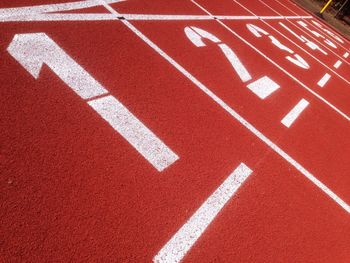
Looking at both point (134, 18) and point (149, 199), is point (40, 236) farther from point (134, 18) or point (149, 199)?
point (134, 18)

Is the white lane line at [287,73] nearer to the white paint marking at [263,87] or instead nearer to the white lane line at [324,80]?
the white lane line at [324,80]

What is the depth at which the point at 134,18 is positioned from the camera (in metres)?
6.27

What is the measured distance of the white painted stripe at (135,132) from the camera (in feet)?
12.2

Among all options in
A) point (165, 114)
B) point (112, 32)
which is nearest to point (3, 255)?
point (165, 114)

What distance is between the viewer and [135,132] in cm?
388

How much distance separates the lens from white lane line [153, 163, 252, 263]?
2938 millimetres

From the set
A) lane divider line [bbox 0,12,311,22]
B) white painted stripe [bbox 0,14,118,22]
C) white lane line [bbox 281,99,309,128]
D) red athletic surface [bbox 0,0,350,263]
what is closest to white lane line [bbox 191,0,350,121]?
lane divider line [bbox 0,12,311,22]

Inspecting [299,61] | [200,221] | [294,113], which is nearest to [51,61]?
[200,221]

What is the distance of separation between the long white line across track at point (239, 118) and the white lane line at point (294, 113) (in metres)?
0.93

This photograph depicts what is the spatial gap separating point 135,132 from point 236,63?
3685 mm

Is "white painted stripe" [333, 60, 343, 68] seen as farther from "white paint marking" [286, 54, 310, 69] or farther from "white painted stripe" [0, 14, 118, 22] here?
"white painted stripe" [0, 14, 118, 22]

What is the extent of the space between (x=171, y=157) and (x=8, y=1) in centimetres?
333

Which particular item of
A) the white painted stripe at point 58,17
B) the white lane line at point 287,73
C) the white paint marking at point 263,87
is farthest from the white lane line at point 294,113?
the white painted stripe at point 58,17

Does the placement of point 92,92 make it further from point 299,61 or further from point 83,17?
point 299,61
